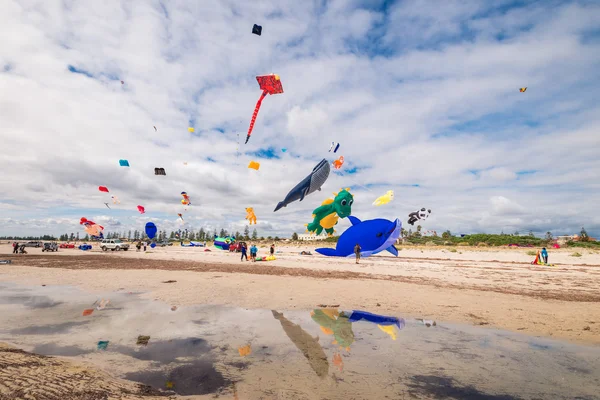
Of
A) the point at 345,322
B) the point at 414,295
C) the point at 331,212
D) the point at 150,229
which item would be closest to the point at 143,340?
the point at 345,322

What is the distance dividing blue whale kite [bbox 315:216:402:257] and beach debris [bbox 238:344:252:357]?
23.0 metres

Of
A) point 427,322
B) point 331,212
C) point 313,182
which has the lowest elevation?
point 427,322

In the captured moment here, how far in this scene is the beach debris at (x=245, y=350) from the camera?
6.05 meters

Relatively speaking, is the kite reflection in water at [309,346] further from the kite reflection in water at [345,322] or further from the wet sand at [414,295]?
the wet sand at [414,295]

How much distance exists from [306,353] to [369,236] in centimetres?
2437

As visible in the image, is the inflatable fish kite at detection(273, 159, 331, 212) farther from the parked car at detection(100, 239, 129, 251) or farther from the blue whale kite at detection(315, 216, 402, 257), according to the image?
the parked car at detection(100, 239, 129, 251)

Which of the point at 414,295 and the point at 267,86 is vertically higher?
the point at 267,86

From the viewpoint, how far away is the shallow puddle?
4.71 metres

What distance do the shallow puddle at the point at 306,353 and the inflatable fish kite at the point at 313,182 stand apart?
656 inches

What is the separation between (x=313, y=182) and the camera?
25.6m

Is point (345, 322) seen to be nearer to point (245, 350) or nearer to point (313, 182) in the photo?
point (245, 350)

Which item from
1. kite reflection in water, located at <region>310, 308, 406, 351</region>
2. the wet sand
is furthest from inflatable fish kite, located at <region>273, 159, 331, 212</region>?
kite reflection in water, located at <region>310, 308, 406, 351</region>

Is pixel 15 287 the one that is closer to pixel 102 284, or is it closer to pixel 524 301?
pixel 102 284

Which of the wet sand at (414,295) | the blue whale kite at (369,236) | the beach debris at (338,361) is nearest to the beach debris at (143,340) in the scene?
the wet sand at (414,295)
